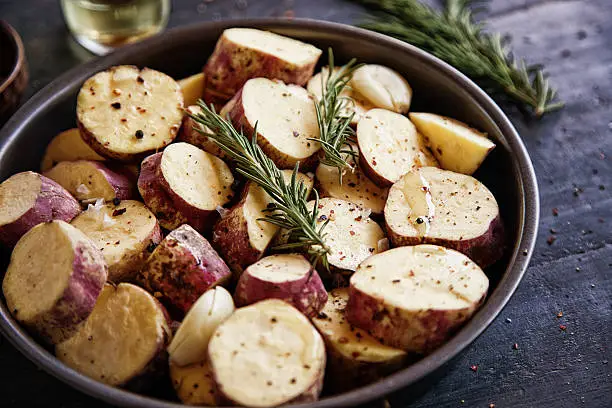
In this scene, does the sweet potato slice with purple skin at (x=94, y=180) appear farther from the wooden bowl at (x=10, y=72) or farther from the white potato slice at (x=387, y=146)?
the white potato slice at (x=387, y=146)

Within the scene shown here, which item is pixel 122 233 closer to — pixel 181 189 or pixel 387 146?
pixel 181 189

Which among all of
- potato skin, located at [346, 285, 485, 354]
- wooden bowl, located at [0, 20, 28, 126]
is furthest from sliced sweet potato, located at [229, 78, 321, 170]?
wooden bowl, located at [0, 20, 28, 126]

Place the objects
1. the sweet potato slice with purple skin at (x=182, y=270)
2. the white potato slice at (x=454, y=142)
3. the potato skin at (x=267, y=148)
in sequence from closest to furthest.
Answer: the sweet potato slice with purple skin at (x=182, y=270) → the potato skin at (x=267, y=148) → the white potato slice at (x=454, y=142)

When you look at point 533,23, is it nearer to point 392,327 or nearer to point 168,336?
point 392,327

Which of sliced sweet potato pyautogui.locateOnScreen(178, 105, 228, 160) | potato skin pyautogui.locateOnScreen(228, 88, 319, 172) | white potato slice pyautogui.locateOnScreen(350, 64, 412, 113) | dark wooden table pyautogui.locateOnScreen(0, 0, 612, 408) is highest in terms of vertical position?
white potato slice pyautogui.locateOnScreen(350, 64, 412, 113)

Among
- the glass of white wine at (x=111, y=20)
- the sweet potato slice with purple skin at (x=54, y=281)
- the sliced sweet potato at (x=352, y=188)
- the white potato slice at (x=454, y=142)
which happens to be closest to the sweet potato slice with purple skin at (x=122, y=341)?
the sweet potato slice with purple skin at (x=54, y=281)

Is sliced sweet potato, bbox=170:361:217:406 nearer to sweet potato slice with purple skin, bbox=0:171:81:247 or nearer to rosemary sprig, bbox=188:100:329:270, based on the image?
rosemary sprig, bbox=188:100:329:270

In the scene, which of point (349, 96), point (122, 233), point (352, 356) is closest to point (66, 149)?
point (122, 233)
